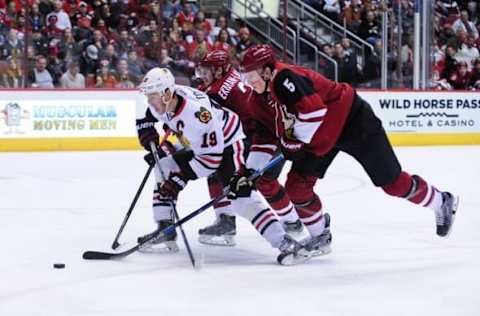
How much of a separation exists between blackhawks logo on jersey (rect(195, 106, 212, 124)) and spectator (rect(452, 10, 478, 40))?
7.77 meters

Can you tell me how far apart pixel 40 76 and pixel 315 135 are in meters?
5.96

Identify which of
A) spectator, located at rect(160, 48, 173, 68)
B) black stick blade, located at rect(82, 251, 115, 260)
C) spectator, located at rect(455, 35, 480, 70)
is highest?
black stick blade, located at rect(82, 251, 115, 260)

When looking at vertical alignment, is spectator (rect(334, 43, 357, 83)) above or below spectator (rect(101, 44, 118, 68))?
below

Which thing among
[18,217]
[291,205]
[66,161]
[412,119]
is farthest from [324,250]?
[412,119]

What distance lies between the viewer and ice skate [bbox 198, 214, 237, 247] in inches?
186

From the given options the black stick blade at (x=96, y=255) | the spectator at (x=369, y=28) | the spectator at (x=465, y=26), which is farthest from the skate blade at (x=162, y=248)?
the spectator at (x=465, y=26)

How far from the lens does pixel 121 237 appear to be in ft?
16.2

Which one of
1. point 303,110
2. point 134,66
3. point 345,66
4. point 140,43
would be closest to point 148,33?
point 140,43

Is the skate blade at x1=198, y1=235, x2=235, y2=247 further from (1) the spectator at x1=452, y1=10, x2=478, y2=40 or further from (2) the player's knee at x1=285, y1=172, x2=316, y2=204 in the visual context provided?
(1) the spectator at x1=452, y1=10, x2=478, y2=40

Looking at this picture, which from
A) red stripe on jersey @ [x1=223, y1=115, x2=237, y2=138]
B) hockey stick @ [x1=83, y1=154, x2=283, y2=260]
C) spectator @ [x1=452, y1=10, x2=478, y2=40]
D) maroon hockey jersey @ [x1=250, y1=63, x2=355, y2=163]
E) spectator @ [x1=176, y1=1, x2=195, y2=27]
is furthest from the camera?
spectator @ [x1=452, y1=10, x2=478, y2=40]

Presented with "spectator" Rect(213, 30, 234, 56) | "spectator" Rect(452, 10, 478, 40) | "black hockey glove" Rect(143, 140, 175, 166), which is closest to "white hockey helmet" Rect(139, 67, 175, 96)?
"black hockey glove" Rect(143, 140, 175, 166)

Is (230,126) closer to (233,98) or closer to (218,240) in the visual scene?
(233,98)

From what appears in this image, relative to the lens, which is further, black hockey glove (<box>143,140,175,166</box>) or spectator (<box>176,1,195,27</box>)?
spectator (<box>176,1,195,27</box>)

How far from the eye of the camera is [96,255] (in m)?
4.25
